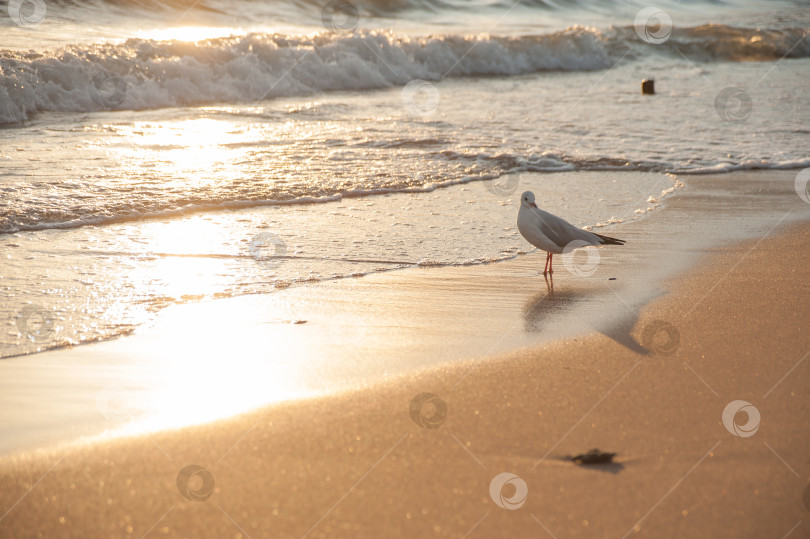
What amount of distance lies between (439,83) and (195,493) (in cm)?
1830

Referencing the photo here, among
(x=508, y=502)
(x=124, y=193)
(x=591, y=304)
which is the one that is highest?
(x=508, y=502)

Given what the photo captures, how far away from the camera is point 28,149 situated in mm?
9594

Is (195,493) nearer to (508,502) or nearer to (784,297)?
(508,502)

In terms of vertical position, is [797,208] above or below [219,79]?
above

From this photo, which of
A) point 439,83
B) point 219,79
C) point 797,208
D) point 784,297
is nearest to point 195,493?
point 784,297

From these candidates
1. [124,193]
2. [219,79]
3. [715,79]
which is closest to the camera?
[124,193]
